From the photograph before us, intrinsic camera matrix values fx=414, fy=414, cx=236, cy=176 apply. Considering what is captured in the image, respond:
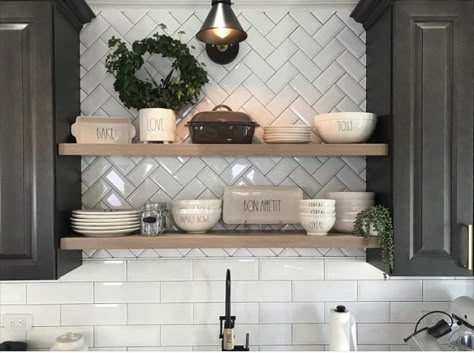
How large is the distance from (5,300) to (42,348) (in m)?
0.29

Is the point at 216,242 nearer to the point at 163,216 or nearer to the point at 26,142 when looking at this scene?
the point at 163,216

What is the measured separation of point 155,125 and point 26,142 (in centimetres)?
52

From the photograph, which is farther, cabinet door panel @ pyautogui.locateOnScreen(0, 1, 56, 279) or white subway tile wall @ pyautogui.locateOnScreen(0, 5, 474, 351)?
white subway tile wall @ pyautogui.locateOnScreen(0, 5, 474, 351)

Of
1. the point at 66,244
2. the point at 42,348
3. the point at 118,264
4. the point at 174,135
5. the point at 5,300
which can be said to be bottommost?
the point at 42,348

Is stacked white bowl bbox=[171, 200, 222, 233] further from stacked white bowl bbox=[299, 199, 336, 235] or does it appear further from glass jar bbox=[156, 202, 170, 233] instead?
stacked white bowl bbox=[299, 199, 336, 235]

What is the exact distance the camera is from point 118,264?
6.50 ft

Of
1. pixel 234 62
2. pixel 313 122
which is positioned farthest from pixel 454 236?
pixel 234 62

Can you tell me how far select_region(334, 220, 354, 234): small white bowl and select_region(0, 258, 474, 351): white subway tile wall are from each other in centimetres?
23

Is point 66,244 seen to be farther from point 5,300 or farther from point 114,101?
point 114,101

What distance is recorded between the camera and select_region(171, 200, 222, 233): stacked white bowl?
179 centimetres

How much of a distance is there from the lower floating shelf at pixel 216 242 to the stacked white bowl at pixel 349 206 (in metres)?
0.10

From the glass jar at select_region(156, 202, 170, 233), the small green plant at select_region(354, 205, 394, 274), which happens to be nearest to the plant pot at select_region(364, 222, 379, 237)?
→ the small green plant at select_region(354, 205, 394, 274)

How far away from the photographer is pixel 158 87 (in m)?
1.91

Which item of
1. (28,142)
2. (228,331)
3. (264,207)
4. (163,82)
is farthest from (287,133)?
(28,142)
